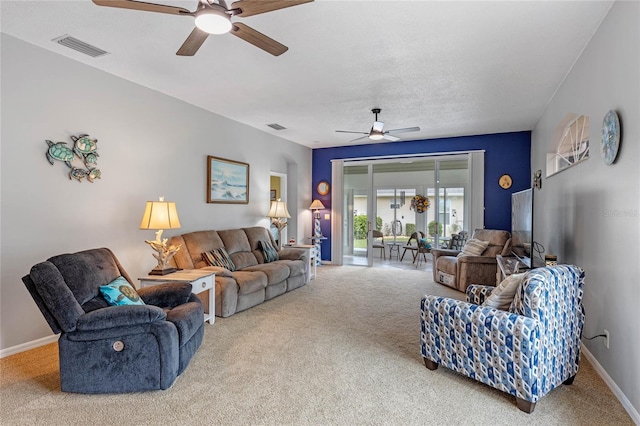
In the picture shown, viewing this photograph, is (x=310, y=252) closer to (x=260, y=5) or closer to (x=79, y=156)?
(x=79, y=156)

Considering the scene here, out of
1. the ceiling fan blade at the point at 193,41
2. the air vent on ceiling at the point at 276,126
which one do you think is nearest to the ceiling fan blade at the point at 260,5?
the ceiling fan blade at the point at 193,41

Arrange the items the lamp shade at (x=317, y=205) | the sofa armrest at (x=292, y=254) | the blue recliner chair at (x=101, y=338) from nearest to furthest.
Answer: the blue recliner chair at (x=101, y=338) → the sofa armrest at (x=292, y=254) → the lamp shade at (x=317, y=205)

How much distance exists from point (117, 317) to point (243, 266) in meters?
2.75

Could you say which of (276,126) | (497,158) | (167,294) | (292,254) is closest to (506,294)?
(167,294)

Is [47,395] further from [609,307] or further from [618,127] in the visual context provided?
[618,127]

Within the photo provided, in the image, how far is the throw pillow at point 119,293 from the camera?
261 cm

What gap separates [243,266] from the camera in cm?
506

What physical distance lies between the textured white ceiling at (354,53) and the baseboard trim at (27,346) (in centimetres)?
271

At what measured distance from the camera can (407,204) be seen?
8.54 meters

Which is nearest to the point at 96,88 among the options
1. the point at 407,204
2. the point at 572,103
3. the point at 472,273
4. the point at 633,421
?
the point at 572,103

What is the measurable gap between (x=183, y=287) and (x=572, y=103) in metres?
4.23

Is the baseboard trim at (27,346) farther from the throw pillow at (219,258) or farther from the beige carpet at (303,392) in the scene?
the throw pillow at (219,258)

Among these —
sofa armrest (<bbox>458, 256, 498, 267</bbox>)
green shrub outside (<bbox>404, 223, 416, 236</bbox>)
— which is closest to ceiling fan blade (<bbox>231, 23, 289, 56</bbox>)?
sofa armrest (<bbox>458, 256, 498, 267</bbox>)

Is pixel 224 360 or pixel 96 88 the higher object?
pixel 96 88
